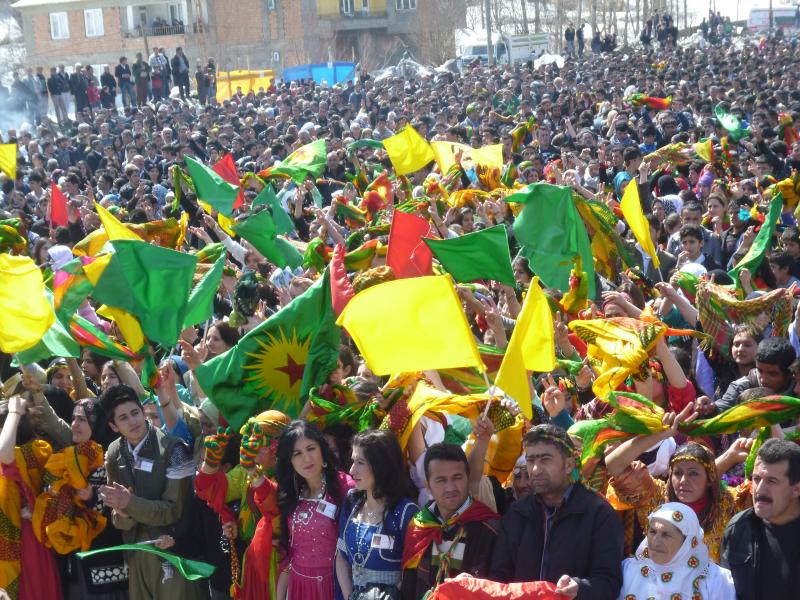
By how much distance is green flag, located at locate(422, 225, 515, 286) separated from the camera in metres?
6.93

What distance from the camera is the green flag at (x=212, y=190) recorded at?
10.6 metres

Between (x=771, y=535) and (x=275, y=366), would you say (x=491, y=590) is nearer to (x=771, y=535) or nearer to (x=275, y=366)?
(x=771, y=535)

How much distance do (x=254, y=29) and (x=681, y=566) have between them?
54.0m

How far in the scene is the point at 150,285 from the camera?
6645mm

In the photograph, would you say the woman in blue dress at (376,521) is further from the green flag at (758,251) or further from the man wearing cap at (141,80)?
the man wearing cap at (141,80)

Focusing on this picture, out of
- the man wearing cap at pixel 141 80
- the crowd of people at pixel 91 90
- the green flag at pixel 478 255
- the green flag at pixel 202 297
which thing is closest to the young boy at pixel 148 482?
the green flag at pixel 202 297

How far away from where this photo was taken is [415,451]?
505 cm

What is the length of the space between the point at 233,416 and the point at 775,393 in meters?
2.54

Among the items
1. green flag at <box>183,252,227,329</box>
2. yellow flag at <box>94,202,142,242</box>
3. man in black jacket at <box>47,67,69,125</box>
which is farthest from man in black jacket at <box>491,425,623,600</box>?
man in black jacket at <box>47,67,69,125</box>

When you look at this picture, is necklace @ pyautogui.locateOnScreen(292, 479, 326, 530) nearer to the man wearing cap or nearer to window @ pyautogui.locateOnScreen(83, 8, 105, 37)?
the man wearing cap

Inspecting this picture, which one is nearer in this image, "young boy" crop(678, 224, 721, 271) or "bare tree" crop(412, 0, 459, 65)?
"young boy" crop(678, 224, 721, 271)

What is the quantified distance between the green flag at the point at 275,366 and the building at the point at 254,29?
48.9 metres

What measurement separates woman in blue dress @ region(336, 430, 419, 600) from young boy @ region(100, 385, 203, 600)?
104 centimetres

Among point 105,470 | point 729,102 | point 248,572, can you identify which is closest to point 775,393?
point 248,572
